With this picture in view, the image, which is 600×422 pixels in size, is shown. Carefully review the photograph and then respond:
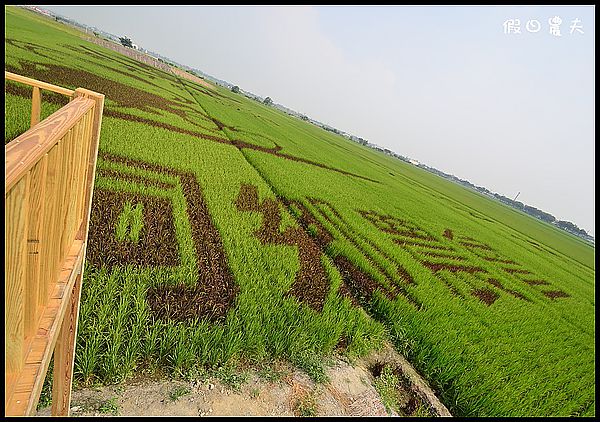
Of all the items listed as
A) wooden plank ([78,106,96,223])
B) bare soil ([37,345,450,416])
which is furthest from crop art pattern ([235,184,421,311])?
wooden plank ([78,106,96,223])

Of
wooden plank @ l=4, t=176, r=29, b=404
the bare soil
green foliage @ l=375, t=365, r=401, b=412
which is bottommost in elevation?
green foliage @ l=375, t=365, r=401, b=412

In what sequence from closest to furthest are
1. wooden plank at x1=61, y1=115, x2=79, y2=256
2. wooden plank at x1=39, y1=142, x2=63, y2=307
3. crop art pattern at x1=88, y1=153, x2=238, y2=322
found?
wooden plank at x1=39, y1=142, x2=63, y2=307, wooden plank at x1=61, y1=115, x2=79, y2=256, crop art pattern at x1=88, y1=153, x2=238, y2=322

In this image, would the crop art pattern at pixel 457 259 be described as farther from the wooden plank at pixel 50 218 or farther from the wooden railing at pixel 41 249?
the wooden plank at pixel 50 218

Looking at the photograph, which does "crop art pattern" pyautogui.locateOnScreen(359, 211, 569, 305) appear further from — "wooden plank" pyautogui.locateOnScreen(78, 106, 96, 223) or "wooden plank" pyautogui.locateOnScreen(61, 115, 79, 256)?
"wooden plank" pyautogui.locateOnScreen(61, 115, 79, 256)

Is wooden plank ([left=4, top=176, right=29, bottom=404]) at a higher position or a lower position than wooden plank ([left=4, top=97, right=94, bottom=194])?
lower

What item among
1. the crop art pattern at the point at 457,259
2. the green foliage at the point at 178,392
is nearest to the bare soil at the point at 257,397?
the green foliage at the point at 178,392

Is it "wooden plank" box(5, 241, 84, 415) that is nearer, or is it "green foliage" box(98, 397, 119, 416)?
"wooden plank" box(5, 241, 84, 415)

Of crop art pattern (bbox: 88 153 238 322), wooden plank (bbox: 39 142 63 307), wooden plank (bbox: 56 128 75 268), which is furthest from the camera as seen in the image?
crop art pattern (bbox: 88 153 238 322)
